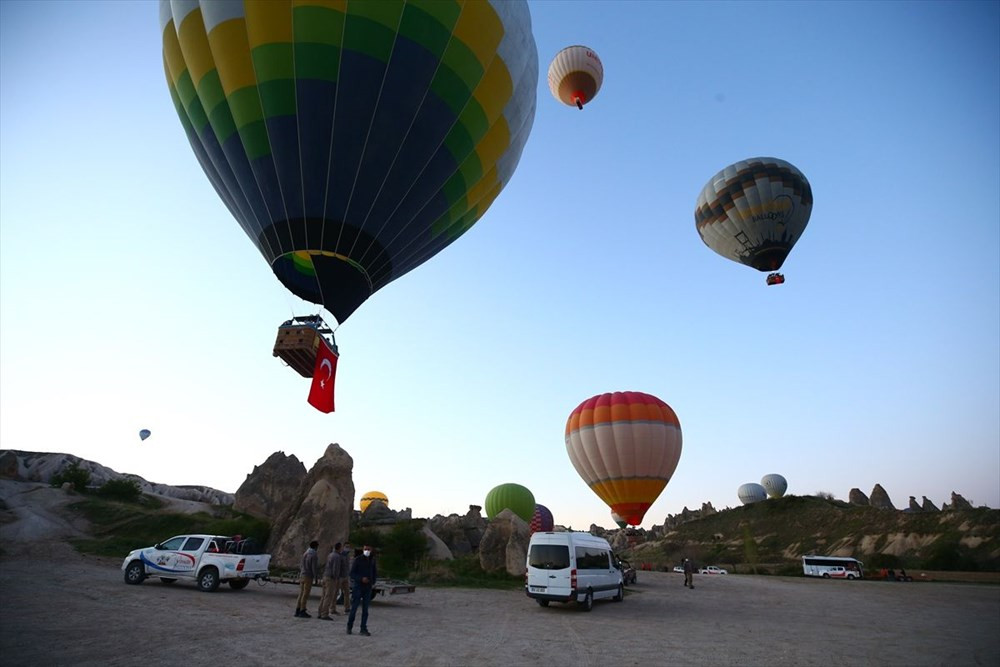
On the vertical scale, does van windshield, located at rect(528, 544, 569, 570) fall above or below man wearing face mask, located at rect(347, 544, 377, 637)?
above

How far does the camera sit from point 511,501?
5081 cm

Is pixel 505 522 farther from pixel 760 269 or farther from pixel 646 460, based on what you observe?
pixel 760 269

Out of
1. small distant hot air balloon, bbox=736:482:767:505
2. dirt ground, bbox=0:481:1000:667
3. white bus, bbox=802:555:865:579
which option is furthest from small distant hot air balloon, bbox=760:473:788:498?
dirt ground, bbox=0:481:1000:667

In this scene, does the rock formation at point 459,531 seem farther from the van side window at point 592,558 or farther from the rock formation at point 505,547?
the van side window at point 592,558

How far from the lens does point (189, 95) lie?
48.4 ft

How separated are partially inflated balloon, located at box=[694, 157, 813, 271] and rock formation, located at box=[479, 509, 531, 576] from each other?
23.1m

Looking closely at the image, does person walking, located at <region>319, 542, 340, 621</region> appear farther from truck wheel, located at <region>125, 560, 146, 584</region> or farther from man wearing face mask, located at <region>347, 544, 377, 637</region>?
truck wheel, located at <region>125, 560, 146, 584</region>

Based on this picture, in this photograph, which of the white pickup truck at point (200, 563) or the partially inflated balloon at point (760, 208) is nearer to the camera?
the white pickup truck at point (200, 563)

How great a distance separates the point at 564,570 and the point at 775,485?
98833 millimetres

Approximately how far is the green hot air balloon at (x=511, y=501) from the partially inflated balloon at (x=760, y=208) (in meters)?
30.1

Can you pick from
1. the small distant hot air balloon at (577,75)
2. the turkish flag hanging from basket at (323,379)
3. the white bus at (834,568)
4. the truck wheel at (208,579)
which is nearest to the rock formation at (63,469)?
the truck wheel at (208,579)

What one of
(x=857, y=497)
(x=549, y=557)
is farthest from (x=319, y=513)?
(x=857, y=497)

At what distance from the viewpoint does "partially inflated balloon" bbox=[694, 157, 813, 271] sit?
32594 mm

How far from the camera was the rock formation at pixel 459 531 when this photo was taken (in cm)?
3991
